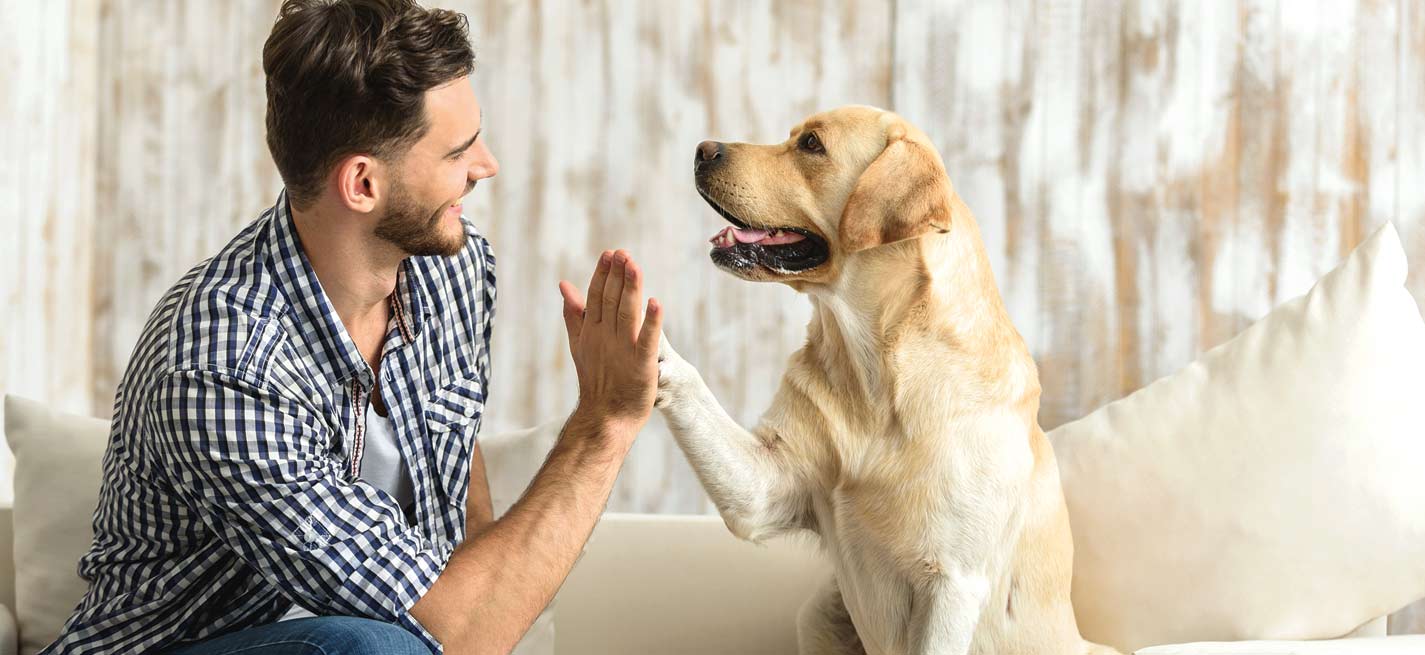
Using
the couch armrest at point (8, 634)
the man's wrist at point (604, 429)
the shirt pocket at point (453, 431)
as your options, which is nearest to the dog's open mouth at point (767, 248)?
the man's wrist at point (604, 429)

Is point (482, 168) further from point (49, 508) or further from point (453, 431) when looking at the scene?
point (49, 508)

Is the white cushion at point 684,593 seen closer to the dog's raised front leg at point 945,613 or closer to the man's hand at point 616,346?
the dog's raised front leg at point 945,613

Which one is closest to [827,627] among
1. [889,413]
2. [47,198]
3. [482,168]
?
[889,413]

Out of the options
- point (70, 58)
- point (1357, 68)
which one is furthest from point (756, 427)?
point (70, 58)

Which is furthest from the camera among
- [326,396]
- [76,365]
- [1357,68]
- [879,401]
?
[76,365]

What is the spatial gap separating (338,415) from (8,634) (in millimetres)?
700

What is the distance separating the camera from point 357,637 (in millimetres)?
1184

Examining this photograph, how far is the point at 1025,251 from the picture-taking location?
220 centimetres

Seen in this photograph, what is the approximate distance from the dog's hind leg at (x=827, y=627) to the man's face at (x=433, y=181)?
790 mm

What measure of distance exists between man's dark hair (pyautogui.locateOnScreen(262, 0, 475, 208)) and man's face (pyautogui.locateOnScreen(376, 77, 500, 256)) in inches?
0.8

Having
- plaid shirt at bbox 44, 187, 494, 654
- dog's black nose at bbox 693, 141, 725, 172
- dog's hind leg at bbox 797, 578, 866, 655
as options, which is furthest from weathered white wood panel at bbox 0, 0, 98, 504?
dog's hind leg at bbox 797, 578, 866, 655

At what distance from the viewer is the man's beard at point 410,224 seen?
4.57 feet

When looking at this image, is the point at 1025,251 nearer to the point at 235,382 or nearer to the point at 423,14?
the point at 423,14

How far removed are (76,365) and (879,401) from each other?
177cm
